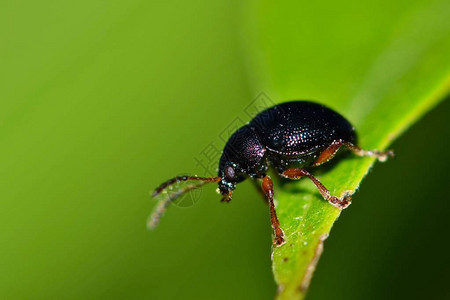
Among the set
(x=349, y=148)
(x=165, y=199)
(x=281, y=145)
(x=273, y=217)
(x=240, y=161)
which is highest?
(x=165, y=199)

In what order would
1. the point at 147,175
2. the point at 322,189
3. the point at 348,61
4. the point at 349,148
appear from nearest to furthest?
the point at 322,189 → the point at 349,148 → the point at 348,61 → the point at 147,175

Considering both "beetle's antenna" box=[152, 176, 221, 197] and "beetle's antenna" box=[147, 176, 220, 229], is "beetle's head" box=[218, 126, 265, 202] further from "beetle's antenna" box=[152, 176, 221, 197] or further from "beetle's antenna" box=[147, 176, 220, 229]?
"beetle's antenna" box=[147, 176, 220, 229]

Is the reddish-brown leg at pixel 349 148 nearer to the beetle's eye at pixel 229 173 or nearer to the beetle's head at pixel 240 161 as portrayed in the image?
the beetle's head at pixel 240 161

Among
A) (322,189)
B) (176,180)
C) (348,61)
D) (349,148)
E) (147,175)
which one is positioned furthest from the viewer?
(147,175)

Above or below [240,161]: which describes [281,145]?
below

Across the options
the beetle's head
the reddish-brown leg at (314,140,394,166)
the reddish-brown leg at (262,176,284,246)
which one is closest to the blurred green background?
the beetle's head

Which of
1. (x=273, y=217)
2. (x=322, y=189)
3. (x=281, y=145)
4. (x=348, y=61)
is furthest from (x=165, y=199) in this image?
(x=348, y=61)

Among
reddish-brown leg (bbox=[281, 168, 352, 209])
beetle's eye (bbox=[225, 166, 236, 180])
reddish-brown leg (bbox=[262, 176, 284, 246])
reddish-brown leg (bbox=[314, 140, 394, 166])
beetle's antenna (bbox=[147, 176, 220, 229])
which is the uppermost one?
beetle's antenna (bbox=[147, 176, 220, 229])

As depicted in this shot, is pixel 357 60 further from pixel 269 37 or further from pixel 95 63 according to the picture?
pixel 95 63

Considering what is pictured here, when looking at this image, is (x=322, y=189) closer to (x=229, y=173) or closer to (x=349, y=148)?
(x=349, y=148)
